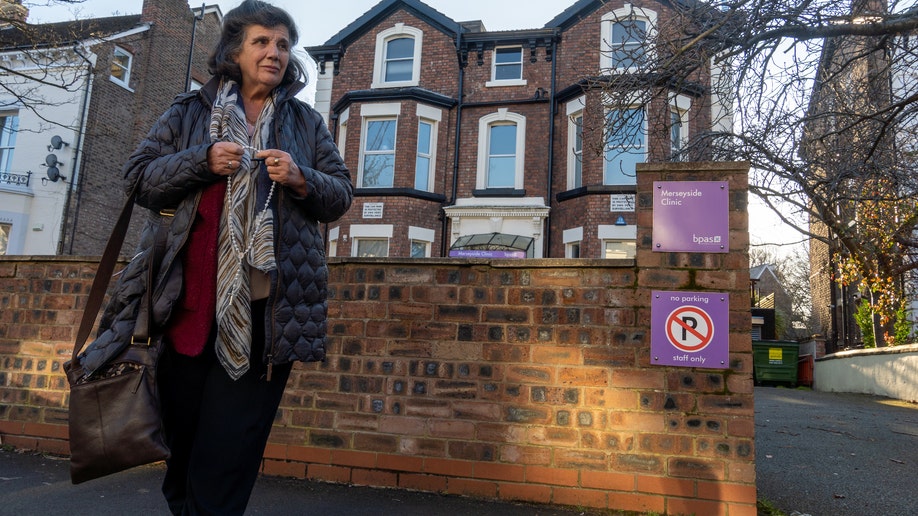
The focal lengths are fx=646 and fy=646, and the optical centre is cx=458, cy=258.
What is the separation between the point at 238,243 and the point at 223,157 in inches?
10.6

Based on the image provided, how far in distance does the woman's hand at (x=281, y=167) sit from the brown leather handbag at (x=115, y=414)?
621 mm

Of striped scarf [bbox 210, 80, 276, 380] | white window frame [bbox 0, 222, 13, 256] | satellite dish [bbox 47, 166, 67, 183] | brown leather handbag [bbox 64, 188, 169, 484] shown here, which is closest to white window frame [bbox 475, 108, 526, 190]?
satellite dish [bbox 47, 166, 67, 183]

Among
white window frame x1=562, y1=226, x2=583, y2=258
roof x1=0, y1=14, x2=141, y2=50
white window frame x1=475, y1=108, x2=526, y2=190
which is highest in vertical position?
white window frame x1=475, y1=108, x2=526, y2=190

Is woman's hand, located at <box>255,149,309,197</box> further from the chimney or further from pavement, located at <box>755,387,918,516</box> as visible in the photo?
the chimney

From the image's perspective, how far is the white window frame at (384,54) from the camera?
17672 millimetres

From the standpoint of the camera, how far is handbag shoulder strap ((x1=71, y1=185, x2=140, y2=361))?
2078mm

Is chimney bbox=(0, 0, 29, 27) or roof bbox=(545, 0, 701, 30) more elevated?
roof bbox=(545, 0, 701, 30)

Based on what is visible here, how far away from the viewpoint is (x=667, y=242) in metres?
3.73

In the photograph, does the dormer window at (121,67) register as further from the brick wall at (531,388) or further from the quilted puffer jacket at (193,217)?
the quilted puffer jacket at (193,217)

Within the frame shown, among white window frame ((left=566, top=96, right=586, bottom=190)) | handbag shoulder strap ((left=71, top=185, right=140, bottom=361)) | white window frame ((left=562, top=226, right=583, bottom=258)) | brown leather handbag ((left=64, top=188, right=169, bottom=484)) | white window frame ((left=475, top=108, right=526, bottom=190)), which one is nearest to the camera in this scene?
brown leather handbag ((left=64, top=188, right=169, bottom=484))

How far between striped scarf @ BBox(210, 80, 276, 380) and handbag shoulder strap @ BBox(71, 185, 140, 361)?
332mm

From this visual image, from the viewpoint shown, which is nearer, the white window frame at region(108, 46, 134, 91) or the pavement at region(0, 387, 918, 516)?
the pavement at region(0, 387, 918, 516)

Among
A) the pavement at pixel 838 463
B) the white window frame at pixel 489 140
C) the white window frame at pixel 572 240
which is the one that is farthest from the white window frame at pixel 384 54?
the pavement at pixel 838 463

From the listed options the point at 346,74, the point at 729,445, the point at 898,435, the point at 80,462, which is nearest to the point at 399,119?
the point at 346,74
